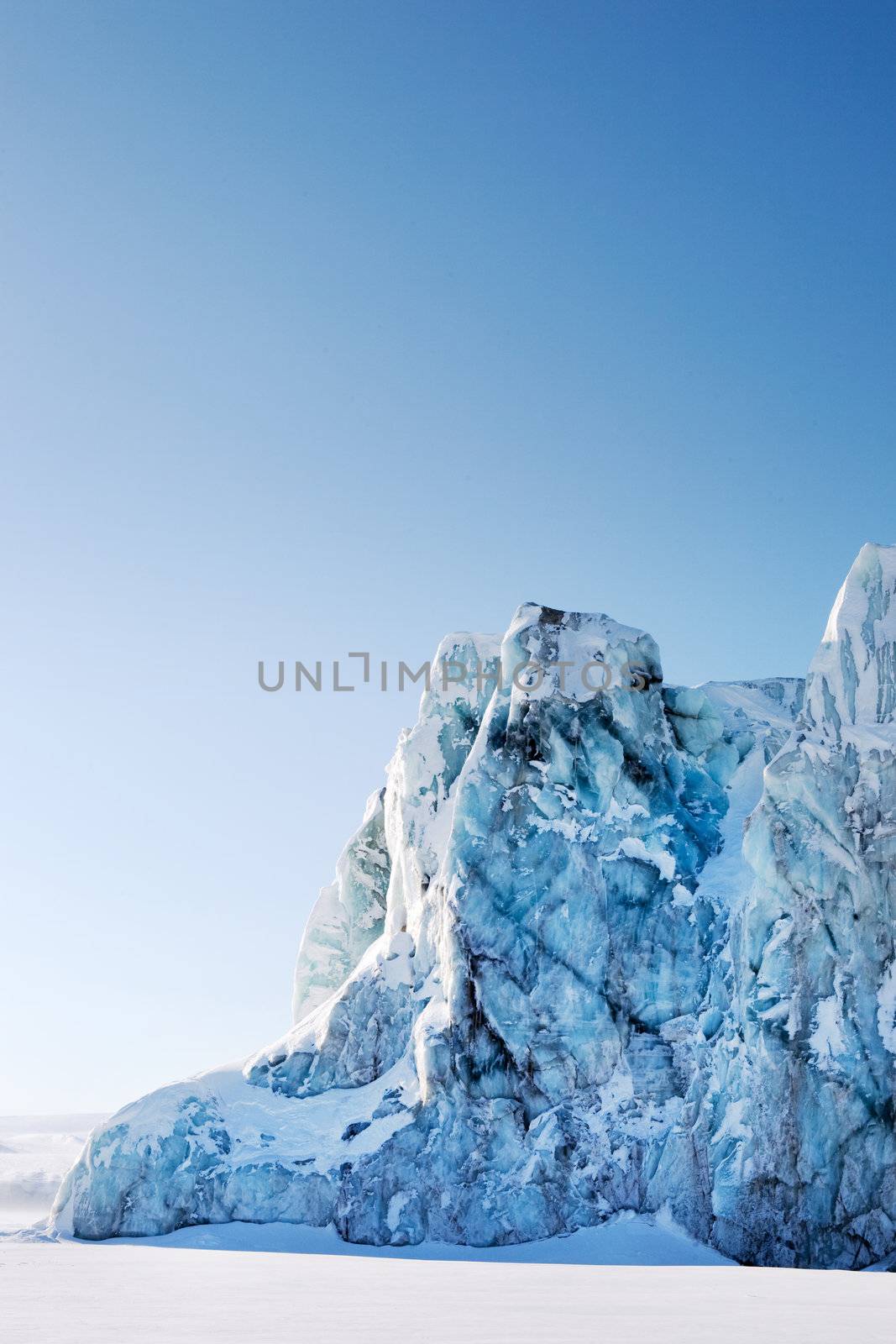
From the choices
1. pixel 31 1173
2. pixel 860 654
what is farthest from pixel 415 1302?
pixel 31 1173

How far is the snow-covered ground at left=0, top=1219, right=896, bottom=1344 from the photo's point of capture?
37.3 ft

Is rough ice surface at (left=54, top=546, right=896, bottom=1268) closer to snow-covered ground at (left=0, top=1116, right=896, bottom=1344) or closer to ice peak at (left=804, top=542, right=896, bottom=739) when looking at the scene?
ice peak at (left=804, top=542, right=896, bottom=739)

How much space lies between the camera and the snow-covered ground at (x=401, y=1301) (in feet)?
37.5

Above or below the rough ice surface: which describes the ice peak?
above

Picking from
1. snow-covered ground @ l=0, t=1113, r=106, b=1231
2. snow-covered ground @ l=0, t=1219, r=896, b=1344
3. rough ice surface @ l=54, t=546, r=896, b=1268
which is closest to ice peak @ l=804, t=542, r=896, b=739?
rough ice surface @ l=54, t=546, r=896, b=1268

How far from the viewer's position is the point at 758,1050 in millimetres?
31750

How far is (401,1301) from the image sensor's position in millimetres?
14719

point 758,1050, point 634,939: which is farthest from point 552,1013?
point 758,1050

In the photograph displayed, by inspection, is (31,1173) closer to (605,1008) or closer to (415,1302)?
(605,1008)

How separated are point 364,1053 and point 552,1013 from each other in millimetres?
6754

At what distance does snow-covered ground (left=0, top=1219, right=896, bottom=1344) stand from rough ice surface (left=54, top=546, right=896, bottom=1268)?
8175 mm

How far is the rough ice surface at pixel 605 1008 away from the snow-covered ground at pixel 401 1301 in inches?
274

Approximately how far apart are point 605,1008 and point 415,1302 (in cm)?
2101

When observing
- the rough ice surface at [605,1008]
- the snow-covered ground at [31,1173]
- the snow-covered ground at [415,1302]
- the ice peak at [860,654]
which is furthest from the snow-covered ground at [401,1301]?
the snow-covered ground at [31,1173]
